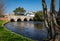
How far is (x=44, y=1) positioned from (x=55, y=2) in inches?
50.7

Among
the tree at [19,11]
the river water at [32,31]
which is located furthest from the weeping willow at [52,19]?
the tree at [19,11]

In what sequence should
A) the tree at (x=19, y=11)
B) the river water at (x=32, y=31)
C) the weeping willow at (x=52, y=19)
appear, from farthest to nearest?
1. the tree at (x=19, y=11)
2. the river water at (x=32, y=31)
3. the weeping willow at (x=52, y=19)

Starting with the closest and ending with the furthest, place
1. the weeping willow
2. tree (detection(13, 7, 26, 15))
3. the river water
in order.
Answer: the weeping willow, the river water, tree (detection(13, 7, 26, 15))

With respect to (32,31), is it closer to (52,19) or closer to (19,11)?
(52,19)

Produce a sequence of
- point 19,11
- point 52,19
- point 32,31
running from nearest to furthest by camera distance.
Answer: point 52,19, point 32,31, point 19,11

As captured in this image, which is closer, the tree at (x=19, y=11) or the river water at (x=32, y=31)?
the river water at (x=32, y=31)

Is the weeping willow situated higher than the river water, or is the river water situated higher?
the weeping willow

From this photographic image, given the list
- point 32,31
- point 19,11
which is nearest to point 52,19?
point 32,31

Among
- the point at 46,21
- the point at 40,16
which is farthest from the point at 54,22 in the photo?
the point at 40,16

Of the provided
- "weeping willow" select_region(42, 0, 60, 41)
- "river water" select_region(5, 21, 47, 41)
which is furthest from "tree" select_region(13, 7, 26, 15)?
"weeping willow" select_region(42, 0, 60, 41)

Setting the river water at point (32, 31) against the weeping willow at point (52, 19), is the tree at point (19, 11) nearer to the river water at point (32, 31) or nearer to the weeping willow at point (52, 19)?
the river water at point (32, 31)

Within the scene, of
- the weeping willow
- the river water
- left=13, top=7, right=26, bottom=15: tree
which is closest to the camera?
the weeping willow

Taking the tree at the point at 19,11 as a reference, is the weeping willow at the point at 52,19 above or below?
above

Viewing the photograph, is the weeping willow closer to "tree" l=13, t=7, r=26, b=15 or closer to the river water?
the river water
